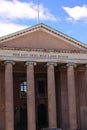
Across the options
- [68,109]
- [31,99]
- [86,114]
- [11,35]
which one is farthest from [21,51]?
[86,114]

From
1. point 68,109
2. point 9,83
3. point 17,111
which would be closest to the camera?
point 9,83

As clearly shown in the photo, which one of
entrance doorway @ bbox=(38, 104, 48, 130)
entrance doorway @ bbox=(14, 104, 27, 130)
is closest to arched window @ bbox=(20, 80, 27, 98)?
entrance doorway @ bbox=(14, 104, 27, 130)

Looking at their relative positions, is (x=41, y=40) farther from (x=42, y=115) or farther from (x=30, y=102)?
(x=42, y=115)

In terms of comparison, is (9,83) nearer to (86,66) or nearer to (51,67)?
(51,67)

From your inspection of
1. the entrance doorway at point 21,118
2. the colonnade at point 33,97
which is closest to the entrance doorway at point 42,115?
the entrance doorway at point 21,118

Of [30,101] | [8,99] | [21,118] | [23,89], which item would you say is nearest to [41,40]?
[30,101]

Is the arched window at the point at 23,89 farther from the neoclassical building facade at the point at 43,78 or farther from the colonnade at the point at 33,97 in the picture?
the colonnade at the point at 33,97

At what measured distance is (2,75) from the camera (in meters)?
48.7

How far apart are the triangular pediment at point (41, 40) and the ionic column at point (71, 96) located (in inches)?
103

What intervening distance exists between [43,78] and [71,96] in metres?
7.83

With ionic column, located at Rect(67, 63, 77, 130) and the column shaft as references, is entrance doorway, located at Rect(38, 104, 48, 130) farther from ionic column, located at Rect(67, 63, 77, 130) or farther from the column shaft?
the column shaft

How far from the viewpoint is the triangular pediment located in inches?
1833

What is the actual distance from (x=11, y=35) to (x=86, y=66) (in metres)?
10.1

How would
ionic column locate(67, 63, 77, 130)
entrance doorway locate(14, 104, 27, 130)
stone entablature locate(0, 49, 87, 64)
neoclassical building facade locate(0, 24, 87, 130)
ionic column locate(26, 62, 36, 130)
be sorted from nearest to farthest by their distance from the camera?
ionic column locate(26, 62, 36, 130), neoclassical building facade locate(0, 24, 87, 130), stone entablature locate(0, 49, 87, 64), ionic column locate(67, 63, 77, 130), entrance doorway locate(14, 104, 27, 130)
